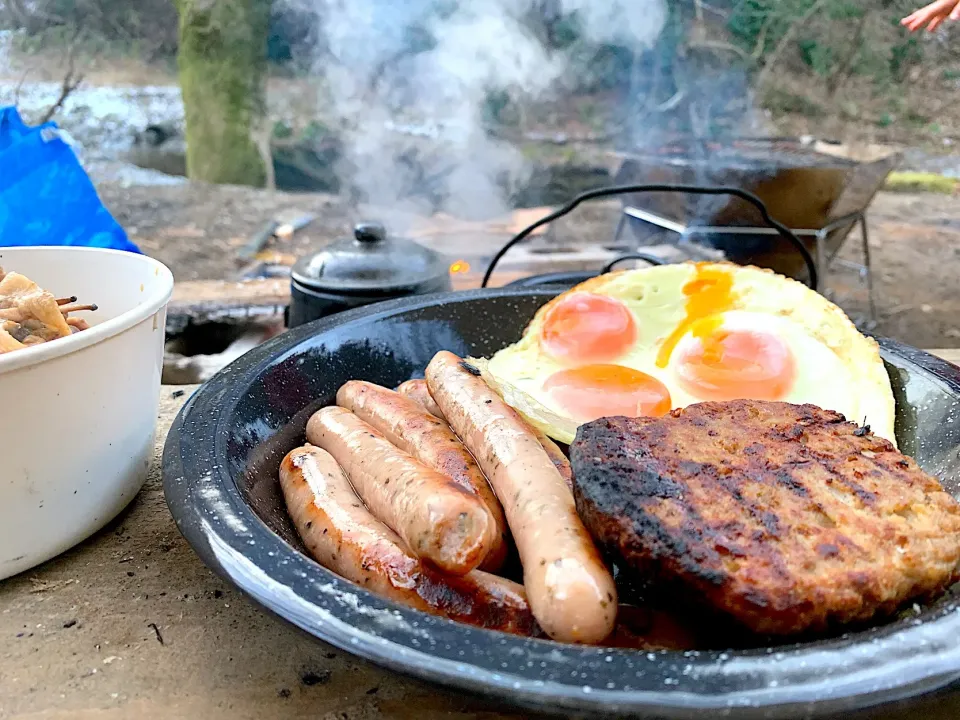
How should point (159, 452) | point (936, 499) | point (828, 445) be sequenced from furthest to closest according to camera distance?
point (159, 452), point (828, 445), point (936, 499)

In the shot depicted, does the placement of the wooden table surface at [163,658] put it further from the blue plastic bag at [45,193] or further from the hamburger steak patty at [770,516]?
the blue plastic bag at [45,193]

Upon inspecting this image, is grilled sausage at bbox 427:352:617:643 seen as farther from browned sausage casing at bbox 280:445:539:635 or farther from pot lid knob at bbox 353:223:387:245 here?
pot lid knob at bbox 353:223:387:245

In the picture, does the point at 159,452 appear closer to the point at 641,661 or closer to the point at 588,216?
the point at 641,661

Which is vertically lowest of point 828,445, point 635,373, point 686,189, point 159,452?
point 159,452

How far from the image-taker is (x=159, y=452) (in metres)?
2.02

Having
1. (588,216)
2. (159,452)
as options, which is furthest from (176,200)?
(159,452)

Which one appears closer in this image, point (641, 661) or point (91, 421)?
point (641, 661)

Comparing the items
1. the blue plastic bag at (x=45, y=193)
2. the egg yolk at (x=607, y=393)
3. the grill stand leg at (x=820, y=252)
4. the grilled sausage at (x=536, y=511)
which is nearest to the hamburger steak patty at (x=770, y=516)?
the grilled sausage at (x=536, y=511)

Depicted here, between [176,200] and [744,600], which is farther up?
[744,600]

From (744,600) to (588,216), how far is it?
8571 millimetres

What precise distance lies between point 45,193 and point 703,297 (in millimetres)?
3042

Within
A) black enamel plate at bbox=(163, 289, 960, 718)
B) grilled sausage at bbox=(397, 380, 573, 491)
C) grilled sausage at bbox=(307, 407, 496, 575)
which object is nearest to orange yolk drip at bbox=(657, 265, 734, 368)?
grilled sausage at bbox=(397, 380, 573, 491)

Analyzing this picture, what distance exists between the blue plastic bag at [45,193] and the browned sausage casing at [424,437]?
2158 mm

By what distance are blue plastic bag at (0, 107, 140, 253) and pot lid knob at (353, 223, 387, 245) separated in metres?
1.31
